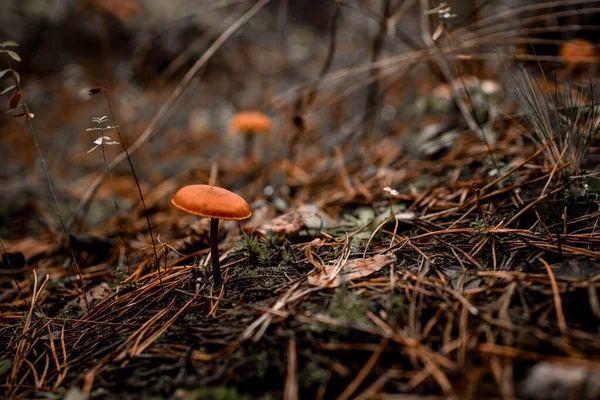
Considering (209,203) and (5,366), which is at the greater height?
(209,203)

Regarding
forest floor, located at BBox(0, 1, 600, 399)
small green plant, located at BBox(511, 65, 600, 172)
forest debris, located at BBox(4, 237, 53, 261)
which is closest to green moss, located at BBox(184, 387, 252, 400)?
forest floor, located at BBox(0, 1, 600, 399)

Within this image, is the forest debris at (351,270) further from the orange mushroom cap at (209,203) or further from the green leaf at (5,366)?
the green leaf at (5,366)

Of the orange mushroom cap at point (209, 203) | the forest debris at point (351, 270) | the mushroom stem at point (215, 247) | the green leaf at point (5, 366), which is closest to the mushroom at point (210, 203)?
the orange mushroom cap at point (209, 203)

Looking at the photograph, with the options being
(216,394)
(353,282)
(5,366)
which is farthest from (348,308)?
(5,366)

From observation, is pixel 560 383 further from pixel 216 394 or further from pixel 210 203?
pixel 210 203

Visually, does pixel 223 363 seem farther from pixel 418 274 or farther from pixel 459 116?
pixel 459 116

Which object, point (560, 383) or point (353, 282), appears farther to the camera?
point (353, 282)
